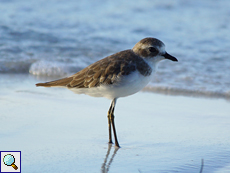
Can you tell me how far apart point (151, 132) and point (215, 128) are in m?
0.95

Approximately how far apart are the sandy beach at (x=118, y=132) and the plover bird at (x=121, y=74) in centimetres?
46

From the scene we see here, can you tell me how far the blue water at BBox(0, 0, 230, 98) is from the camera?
829cm

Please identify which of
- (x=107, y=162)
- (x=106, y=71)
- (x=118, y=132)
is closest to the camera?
(x=107, y=162)

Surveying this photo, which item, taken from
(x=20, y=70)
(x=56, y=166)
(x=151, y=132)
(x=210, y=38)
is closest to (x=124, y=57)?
(x=151, y=132)

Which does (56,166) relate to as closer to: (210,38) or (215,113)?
(215,113)

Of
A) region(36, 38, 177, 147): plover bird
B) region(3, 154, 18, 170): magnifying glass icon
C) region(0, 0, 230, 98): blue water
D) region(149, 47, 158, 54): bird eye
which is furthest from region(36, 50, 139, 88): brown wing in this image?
region(0, 0, 230, 98): blue water

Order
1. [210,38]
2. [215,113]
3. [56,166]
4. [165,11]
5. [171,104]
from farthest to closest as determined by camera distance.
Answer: [165,11] < [210,38] < [171,104] < [215,113] < [56,166]

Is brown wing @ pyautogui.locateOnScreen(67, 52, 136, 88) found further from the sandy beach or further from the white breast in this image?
the sandy beach

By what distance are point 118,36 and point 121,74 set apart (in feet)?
21.0

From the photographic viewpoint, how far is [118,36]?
10.9 meters

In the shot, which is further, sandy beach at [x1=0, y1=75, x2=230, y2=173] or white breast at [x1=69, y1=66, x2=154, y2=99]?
white breast at [x1=69, y1=66, x2=154, y2=99]

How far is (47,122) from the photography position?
560cm

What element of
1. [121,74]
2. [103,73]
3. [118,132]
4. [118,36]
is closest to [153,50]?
[121,74]

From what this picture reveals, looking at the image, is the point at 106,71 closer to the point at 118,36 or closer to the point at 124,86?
the point at 124,86
